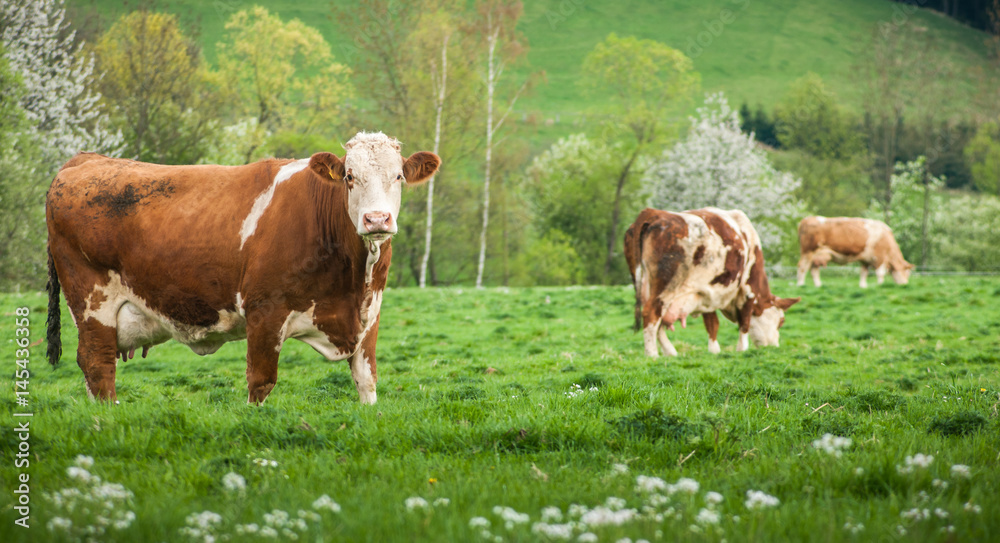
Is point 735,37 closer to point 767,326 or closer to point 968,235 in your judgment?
point 968,235

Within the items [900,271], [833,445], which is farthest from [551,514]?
[900,271]

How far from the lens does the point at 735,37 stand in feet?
365

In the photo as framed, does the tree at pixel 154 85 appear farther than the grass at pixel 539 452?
Yes

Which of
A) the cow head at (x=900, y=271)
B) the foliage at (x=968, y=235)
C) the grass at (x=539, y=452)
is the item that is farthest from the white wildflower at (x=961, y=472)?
the foliage at (x=968, y=235)

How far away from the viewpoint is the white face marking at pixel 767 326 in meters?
14.0

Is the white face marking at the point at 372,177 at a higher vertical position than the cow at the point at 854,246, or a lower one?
higher

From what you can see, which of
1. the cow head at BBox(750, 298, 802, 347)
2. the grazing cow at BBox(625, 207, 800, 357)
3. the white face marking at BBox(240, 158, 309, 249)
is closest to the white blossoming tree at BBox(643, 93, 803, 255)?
the cow head at BBox(750, 298, 802, 347)

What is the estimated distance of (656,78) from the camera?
1820 inches

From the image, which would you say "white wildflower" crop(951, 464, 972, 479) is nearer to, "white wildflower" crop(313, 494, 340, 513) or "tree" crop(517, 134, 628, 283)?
"white wildflower" crop(313, 494, 340, 513)

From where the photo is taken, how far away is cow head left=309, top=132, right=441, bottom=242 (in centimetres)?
616

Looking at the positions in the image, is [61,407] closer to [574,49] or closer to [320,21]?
[320,21]

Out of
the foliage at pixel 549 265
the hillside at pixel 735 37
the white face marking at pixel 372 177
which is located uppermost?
the hillside at pixel 735 37

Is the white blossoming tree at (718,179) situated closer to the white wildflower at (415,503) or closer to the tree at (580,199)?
the tree at (580,199)

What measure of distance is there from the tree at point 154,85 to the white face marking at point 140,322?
23.8 m
